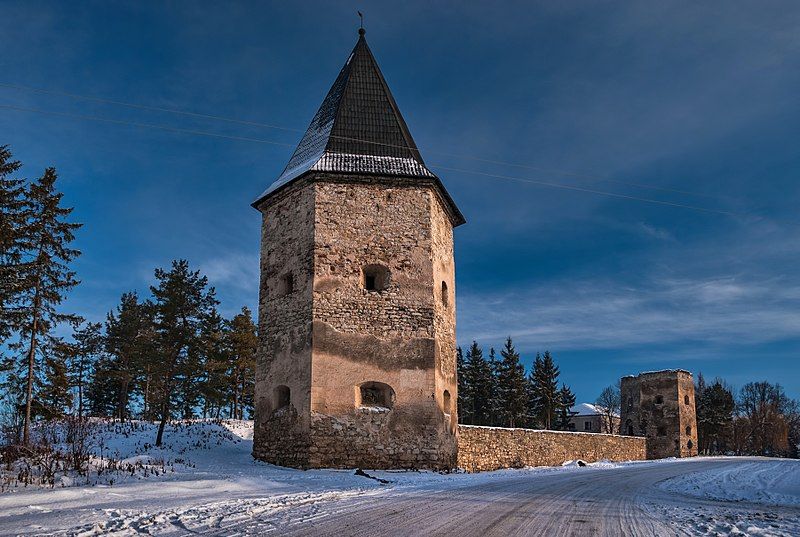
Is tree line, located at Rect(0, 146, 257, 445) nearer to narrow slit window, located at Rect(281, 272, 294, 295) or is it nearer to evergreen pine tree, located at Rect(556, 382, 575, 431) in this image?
narrow slit window, located at Rect(281, 272, 294, 295)

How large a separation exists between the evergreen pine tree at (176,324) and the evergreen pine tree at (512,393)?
27.4 m

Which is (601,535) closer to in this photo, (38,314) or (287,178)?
(287,178)

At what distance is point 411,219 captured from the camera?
16.8 meters

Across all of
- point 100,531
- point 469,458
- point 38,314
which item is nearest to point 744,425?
point 469,458

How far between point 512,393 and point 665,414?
10.7m

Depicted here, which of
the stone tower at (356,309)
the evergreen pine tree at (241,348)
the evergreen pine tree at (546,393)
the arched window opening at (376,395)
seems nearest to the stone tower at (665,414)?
the evergreen pine tree at (546,393)

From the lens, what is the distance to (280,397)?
1642 centimetres

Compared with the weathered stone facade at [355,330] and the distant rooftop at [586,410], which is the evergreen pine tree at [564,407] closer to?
the distant rooftop at [586,410]

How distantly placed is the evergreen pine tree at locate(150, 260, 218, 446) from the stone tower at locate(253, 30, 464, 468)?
6333 millimetres

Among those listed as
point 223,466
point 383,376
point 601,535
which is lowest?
point 223,466

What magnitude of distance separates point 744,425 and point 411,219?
59336 mm

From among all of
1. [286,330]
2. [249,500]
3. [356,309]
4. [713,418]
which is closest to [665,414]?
[713,418]

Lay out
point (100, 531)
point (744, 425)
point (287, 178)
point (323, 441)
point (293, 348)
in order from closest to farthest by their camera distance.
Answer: point (100, 531), point (323, 441), point (293, 348), point (287, 178), point (744, 425)

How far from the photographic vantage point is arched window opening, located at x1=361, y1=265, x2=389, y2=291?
16.3m
